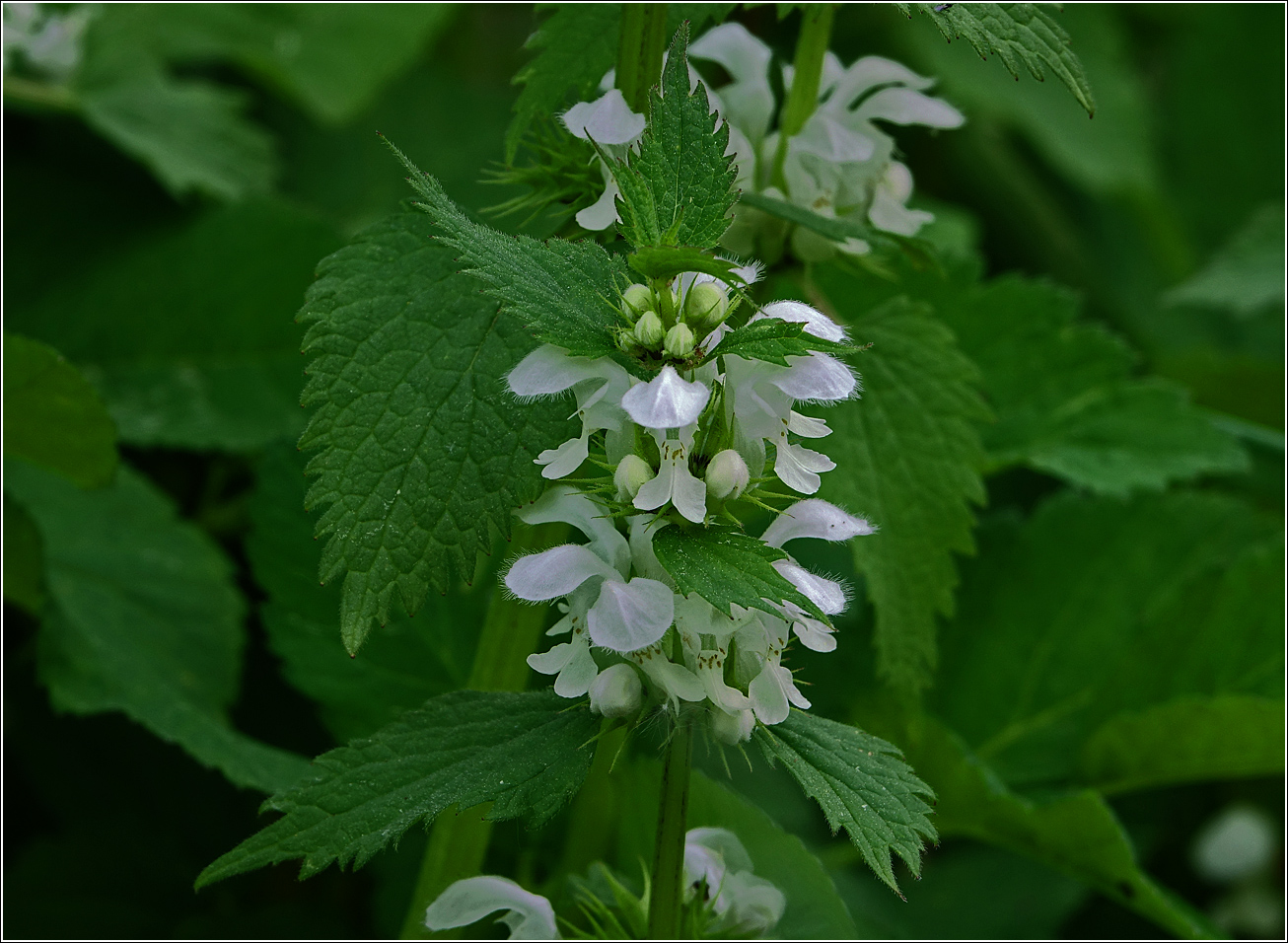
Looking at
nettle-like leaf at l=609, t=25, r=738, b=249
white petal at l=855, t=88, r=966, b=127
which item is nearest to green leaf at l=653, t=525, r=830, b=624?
nettle-like leaf at l=609, t=25, r=738, b=249

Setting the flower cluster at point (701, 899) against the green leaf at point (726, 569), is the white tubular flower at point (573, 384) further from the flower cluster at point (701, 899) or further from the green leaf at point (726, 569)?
the flower cluster at point (701, 899)

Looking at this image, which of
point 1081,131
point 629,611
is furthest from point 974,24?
point 1081,131

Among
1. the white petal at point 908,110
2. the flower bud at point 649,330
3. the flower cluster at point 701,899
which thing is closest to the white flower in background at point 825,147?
the white petal at point 908,110

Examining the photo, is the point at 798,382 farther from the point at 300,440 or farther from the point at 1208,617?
the point at 1208,617

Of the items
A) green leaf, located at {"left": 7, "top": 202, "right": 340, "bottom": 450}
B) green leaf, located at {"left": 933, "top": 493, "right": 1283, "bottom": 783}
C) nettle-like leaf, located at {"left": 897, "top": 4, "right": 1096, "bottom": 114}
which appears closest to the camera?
nettle-like leaf, located at {"left": 897, "top": 4, "right": 1096, "bottom": 114}

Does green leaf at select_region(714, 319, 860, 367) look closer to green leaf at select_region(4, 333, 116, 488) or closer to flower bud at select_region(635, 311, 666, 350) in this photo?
flower bud at select_region(635, 311, 666, 350)

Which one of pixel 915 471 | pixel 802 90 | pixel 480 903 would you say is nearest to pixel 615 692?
pixel 480 903
